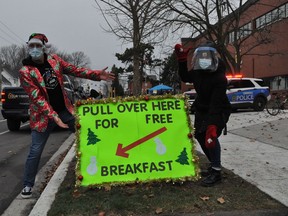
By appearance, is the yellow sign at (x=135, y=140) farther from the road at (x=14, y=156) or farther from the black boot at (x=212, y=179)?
the road at (x=14, y=156)

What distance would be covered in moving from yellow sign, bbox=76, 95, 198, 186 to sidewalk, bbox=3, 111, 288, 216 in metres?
0.73

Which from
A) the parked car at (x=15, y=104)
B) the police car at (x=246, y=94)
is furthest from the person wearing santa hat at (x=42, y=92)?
the police car at (x=246, y=94)

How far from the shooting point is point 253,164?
602cm

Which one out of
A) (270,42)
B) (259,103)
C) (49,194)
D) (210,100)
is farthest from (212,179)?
(270,42)

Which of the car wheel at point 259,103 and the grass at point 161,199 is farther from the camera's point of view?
the car wheel at point 259,103

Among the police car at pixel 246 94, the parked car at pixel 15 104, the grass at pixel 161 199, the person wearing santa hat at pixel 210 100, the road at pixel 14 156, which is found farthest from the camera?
the police car at pixel 246 94

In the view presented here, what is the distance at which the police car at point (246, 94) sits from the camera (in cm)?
1853

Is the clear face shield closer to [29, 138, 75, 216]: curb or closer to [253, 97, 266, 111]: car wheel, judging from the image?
[29, 138, 75, 216]: curb

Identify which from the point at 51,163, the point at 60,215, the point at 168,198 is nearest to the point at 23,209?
the point at 60,215

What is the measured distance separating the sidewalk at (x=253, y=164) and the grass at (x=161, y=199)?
5.8 inches

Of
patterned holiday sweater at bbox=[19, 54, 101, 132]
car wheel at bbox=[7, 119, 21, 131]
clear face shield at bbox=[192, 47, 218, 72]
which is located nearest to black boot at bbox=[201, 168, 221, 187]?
clear face shield at bbox=[192, 47, 218, 72]

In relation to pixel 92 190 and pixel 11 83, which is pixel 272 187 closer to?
pixel 92 190

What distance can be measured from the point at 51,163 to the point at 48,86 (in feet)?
10.3

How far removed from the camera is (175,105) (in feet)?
15.8
